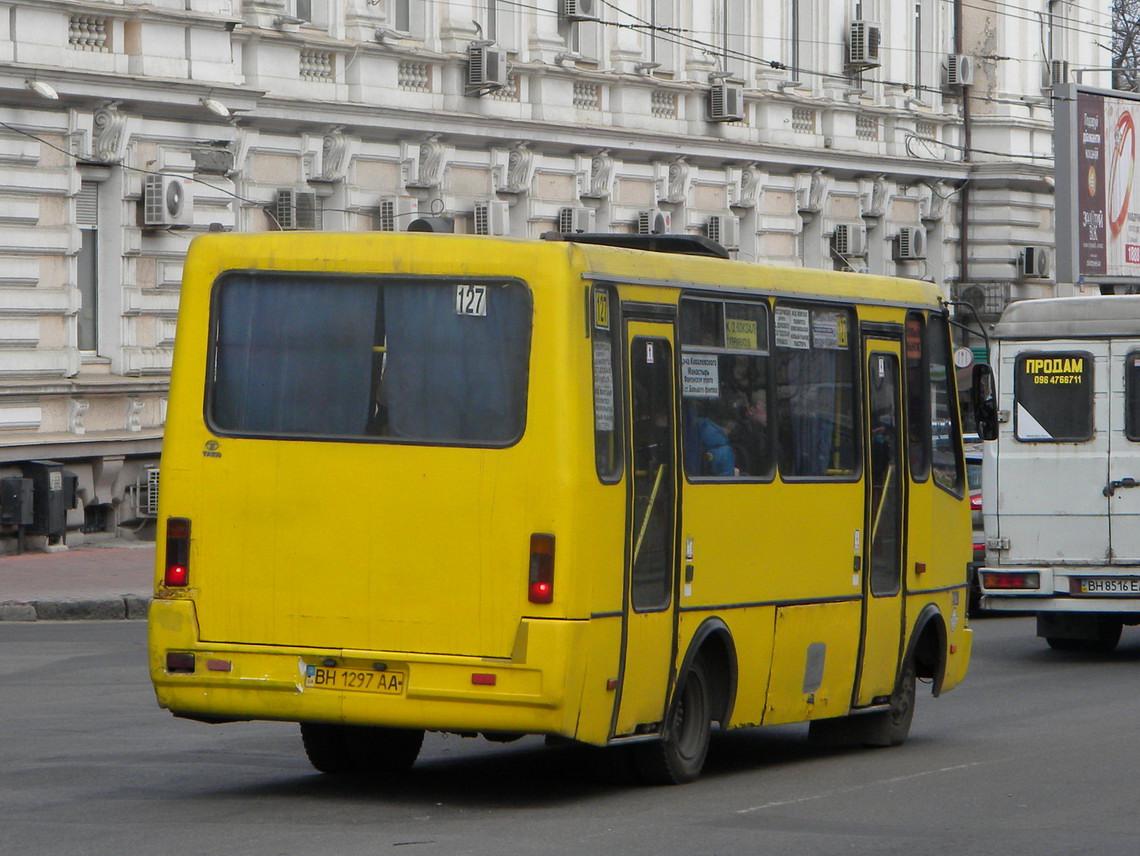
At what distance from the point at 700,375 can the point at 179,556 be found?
8.03 ft

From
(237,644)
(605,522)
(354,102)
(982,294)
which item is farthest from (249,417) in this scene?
(982,294)

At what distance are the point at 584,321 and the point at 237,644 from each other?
6.37ft

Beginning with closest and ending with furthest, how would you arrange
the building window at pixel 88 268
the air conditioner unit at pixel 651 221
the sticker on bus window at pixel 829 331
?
the sticker on bus window at pixel 829 331
the building window at pixel 88 268
the air conditioner unit at pixel 651 221

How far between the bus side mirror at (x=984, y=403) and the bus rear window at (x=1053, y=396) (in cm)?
465

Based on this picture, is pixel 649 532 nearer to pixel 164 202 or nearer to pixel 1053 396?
pixel 1053 396

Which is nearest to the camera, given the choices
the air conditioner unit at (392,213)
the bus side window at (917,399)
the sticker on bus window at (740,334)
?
the sticker on bus window at (740,334)

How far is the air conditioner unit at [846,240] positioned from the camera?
1411 inches

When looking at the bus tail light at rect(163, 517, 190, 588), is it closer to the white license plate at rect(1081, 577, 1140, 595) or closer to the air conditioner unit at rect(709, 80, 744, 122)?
the white license plate at rect(1081, 577, 1140, 595)

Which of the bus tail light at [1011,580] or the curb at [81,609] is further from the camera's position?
the curb at [81,609]

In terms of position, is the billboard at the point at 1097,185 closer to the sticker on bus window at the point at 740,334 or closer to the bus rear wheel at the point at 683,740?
the sticker on bus window at the point at 740,334

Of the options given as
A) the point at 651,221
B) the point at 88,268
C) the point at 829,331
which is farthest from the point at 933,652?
the point at 651,221

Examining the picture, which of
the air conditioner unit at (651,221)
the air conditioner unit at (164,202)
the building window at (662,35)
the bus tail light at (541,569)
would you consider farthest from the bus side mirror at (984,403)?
the building window at (662,35)

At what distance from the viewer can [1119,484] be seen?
55.6 ft

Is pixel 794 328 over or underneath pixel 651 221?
underneath
